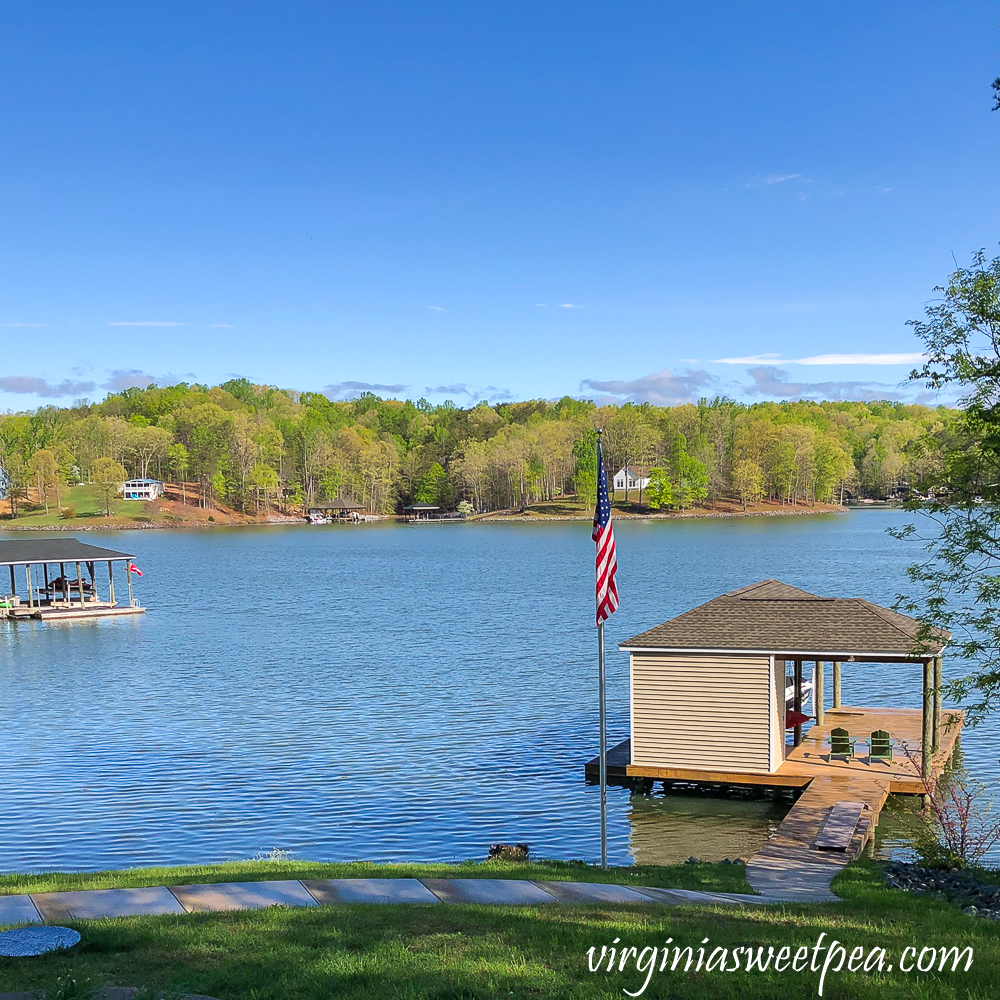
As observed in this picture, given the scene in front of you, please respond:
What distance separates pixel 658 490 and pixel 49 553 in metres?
125

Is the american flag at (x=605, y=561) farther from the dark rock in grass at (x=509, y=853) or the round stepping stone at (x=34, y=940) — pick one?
the round stepping stone at (x=34, y=940)

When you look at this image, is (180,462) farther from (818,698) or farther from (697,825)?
(697,825)

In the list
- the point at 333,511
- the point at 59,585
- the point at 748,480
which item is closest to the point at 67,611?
the point at 59,585

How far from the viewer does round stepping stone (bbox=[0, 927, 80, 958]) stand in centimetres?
842

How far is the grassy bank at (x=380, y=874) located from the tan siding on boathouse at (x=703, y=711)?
21.0 ft

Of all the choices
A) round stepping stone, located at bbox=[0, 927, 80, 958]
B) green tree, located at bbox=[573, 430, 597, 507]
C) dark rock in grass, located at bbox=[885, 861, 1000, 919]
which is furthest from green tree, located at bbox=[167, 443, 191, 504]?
round stepping stone, located at bbox=[0, 927, 80, 958]

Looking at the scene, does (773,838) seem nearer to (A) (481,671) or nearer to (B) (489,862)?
(B) (489,862)

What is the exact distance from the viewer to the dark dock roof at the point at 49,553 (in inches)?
2047

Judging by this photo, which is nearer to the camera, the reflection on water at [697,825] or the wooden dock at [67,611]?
the reflection on water at [697,825]

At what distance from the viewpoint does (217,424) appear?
601 ft

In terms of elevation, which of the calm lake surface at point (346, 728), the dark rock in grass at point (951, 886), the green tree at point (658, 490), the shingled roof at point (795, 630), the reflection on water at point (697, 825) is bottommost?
the reflection on water at point (697, 825)

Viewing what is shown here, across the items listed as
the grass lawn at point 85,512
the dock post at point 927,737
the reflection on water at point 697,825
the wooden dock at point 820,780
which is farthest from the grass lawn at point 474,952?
the grass lawn at point 85,512

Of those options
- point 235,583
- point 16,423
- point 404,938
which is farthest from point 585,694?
point 16,423

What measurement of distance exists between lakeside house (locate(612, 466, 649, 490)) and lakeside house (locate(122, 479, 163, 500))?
243 ft
